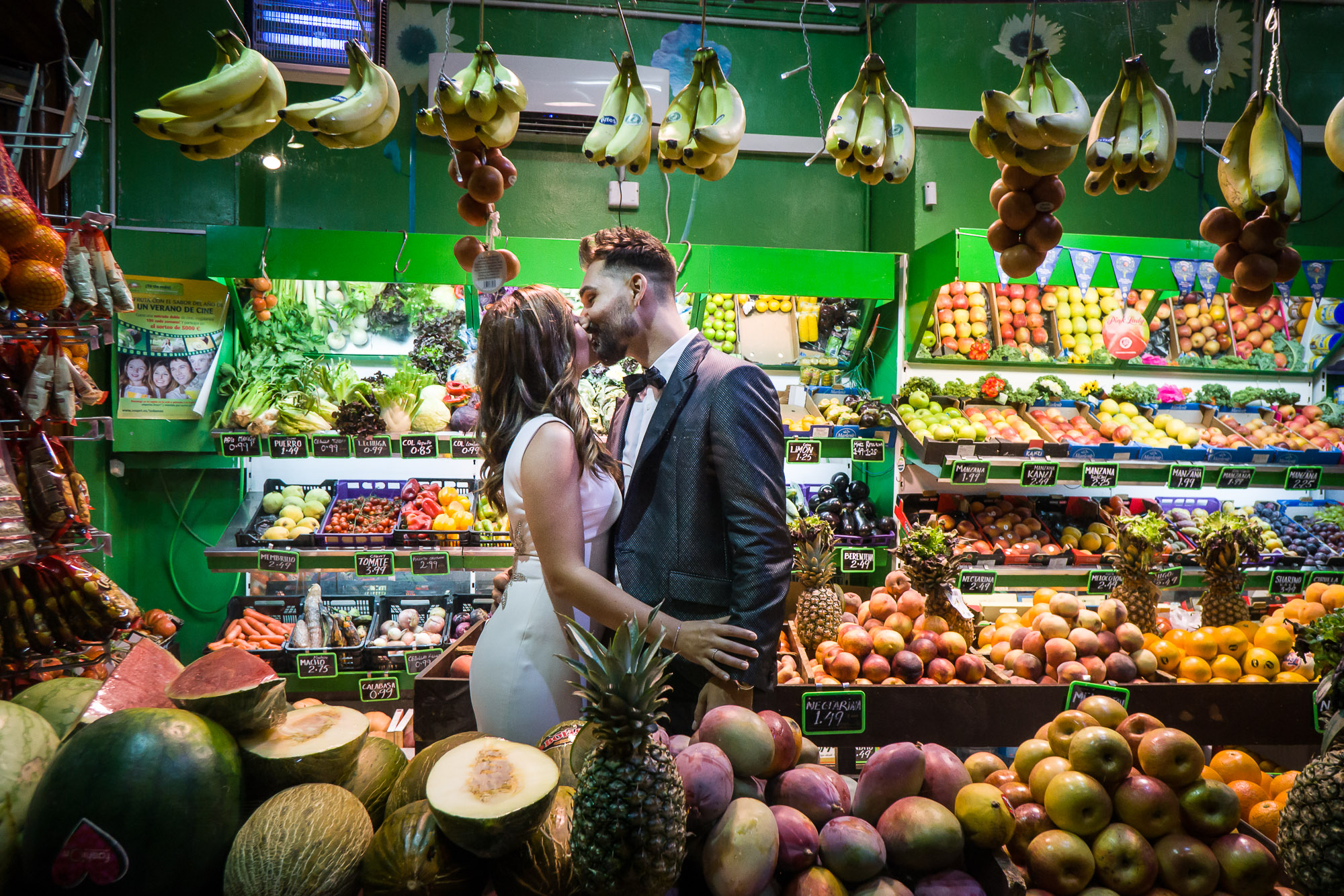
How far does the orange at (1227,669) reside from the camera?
271cm

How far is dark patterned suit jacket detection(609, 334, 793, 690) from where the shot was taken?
1.75 meters

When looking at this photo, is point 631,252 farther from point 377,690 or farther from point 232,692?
point 377,690

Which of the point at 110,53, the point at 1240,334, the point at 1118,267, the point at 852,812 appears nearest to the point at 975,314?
the point at 1118,267

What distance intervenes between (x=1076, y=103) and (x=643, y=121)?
3.98ft

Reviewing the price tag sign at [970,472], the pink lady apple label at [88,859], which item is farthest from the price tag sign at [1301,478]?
the pink lady apple label at [88,859]

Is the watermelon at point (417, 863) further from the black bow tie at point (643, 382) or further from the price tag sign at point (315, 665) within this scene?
the price tag sign at point (315, 665)

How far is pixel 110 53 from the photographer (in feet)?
14.7

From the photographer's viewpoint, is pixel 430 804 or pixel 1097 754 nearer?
pixel 430 804

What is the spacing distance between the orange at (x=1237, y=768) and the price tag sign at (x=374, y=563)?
3.53 meters

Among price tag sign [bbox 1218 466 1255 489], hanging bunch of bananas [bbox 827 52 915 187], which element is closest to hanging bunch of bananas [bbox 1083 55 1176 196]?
hanging bunch of bananas [bbox 827 52 915 187]

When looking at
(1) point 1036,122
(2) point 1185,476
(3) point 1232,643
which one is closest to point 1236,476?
(2) point 1185,476

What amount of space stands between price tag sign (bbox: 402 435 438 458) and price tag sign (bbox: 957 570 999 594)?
114 inches

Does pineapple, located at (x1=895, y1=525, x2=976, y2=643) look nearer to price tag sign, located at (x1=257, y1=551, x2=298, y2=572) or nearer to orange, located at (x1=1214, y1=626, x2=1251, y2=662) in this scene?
orange, located at (x1=1214, y1=626, x2=1251, y2=662)

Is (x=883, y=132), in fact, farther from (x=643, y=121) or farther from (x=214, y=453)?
(x=214, y=453)
